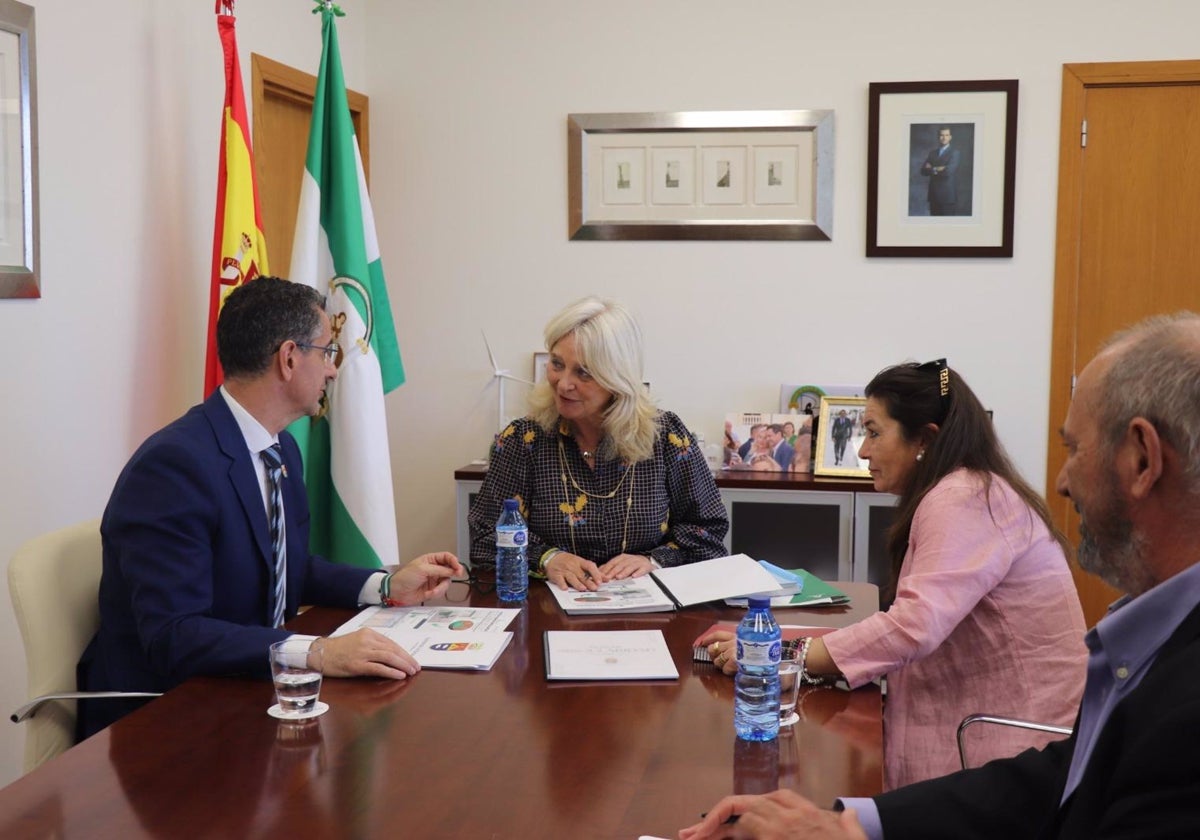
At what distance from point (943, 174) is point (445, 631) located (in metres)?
2.96

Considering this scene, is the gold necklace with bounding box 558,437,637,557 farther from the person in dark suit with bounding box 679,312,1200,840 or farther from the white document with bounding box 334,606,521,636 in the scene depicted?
the person in dark suit with bounding box 679,312,1200,840

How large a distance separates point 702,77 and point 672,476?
205 cm

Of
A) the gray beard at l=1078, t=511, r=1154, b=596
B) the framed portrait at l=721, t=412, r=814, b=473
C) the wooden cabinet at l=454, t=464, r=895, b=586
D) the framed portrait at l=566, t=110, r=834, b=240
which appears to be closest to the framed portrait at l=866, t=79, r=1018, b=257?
the framed portrait at l=566, t=110, r=834, b=240

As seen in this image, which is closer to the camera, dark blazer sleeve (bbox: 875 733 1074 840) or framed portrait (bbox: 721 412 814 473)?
dark blazer sleeve (bbox: 875 733 1074 840)

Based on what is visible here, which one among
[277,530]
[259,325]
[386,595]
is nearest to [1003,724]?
[386,595]

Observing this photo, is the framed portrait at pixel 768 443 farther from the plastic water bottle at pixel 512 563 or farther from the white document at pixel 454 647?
the white document at pixel 454 647

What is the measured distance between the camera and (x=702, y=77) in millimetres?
4469

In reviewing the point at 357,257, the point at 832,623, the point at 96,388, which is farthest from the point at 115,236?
the point at 832,623

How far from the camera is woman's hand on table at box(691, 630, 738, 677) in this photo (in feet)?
6.60

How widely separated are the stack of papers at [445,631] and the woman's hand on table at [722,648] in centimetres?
37

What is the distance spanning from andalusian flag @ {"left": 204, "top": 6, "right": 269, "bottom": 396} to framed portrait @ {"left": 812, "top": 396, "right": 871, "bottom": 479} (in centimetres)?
207

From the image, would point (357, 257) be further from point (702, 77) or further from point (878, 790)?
point (878, 790)

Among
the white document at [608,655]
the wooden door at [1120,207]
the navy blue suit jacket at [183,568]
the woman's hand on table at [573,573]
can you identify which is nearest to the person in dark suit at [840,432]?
the wooden door at [1120,207]

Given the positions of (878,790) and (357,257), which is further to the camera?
(357,257)
